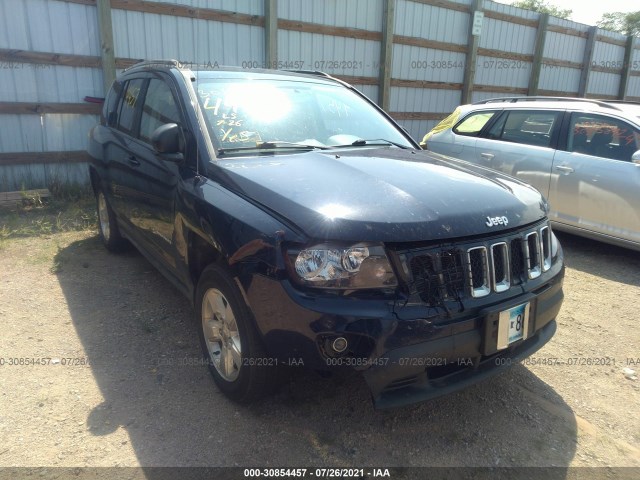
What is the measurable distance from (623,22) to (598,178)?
105ft

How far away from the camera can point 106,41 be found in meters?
6.73

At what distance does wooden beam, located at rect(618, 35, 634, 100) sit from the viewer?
14711 mm

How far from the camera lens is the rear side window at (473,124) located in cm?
652

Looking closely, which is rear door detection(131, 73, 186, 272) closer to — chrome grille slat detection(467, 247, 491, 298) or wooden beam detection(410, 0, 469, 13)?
chrome grille slat detection(467, 247, 491, 298)

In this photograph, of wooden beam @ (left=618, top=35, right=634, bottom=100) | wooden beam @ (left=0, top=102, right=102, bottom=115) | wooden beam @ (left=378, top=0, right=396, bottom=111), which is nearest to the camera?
wooden beam @ (left=0, top=102, right=102, bottom=115)

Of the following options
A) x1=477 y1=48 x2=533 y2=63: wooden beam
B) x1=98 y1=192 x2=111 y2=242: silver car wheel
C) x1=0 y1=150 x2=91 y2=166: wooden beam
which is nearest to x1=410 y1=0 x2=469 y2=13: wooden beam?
x1=477 y1=48 x2=533 y2=63: wooden beam

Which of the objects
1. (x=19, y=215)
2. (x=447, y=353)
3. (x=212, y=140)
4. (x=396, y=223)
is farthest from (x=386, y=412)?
(x=19, y=215)

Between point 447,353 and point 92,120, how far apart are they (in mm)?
6581

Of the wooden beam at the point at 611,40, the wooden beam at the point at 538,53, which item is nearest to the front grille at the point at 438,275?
the wooden beam at the point at 538,53

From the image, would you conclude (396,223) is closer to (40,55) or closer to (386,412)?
(386,412)

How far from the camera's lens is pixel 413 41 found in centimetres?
990

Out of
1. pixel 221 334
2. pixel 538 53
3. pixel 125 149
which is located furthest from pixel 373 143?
pixel 538 53

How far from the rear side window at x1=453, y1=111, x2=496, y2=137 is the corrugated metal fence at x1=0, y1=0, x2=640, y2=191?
10.0 ft

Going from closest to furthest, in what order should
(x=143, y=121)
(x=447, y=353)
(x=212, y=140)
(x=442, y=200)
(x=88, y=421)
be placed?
(x=447, y=353), (x=442, y=200), (x=88, y=421), (x=212, y=140), (x=143, y=121)
